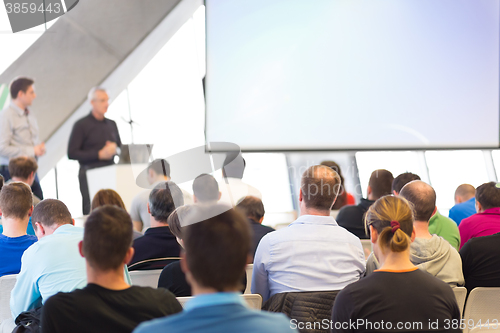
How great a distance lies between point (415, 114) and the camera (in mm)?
1483

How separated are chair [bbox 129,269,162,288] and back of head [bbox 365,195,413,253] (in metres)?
0.90

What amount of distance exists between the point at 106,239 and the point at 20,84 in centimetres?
78

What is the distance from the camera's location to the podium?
2.70 metres

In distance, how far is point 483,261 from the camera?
2.02 metres

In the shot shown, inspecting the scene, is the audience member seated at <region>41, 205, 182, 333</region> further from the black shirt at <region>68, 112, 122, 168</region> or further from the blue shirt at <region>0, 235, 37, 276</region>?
the black shirt at <region>68, 112, 122, 168</region>

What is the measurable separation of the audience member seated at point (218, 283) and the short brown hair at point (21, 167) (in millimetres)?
2624

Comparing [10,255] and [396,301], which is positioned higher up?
[10,255]

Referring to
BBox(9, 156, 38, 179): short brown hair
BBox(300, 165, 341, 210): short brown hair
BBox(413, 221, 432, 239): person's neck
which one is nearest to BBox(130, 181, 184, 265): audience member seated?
BBox(300, 165, 341, 210): short brown hair

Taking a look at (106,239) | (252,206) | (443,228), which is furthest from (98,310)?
(443,228)

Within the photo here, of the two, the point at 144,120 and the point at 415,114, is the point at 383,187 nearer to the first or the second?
the point at 415,114

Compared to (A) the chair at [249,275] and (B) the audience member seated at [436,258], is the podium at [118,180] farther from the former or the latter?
(B) the audience member seated at [436,258]

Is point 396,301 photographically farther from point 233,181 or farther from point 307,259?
point 233,181

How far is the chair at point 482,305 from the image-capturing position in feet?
5.88

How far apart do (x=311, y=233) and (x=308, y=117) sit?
539mm
